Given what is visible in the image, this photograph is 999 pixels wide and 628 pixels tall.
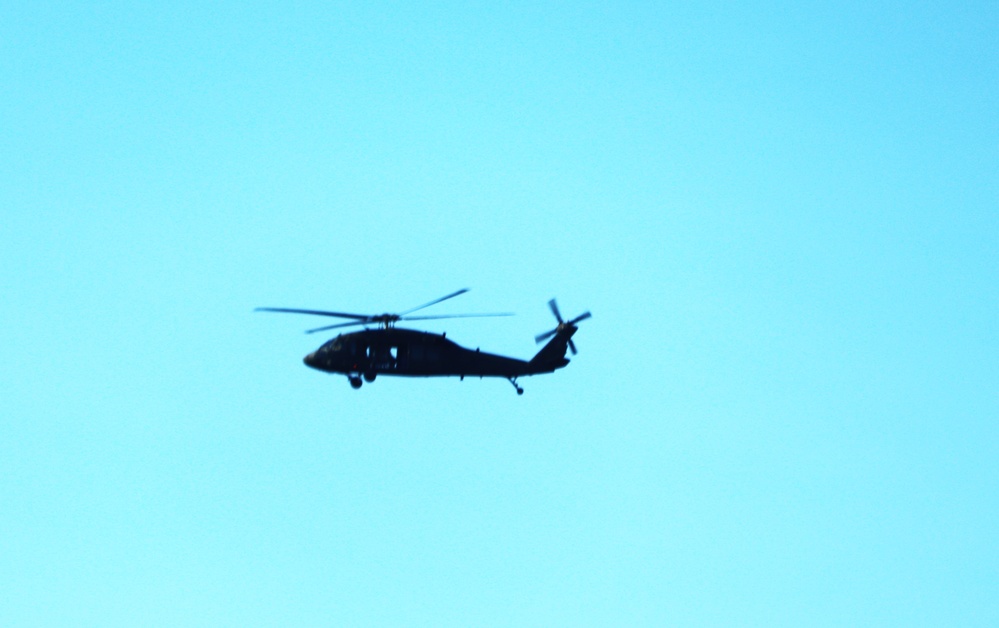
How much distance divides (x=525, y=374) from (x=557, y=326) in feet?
16.3

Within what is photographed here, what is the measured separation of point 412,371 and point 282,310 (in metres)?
10.4

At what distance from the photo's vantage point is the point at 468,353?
106812 mm

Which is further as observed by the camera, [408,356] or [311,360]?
[311,360]

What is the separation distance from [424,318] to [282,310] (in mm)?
9946

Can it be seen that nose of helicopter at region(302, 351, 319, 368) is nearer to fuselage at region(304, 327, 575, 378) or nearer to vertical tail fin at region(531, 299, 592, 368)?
fuselage at region(304, 327, 575, 378)

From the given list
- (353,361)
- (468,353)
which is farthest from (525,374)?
(353,361)

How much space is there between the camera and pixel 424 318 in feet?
346

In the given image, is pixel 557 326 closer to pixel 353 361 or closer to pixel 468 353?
pixel 468 353

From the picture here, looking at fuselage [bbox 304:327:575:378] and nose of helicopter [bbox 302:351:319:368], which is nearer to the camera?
fuselage [bbox 304:327:575:378]

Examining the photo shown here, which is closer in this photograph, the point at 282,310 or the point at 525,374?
the point at 282,310

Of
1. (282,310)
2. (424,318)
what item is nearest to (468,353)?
(424,318)

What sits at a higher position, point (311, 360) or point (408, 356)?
point (311, 360)

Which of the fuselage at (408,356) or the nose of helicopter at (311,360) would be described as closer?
the fuselage at (408,356)

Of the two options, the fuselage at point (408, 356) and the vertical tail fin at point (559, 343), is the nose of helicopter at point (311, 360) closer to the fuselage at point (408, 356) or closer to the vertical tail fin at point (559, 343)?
the fuselage at point (408, 356)
